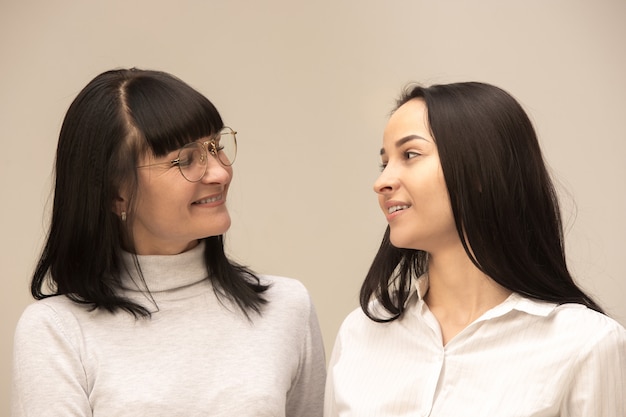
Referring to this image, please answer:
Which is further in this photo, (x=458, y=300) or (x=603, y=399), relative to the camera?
(x=458, y=300)

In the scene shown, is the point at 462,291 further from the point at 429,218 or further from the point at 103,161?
the point at 103,161

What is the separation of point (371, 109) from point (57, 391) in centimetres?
179

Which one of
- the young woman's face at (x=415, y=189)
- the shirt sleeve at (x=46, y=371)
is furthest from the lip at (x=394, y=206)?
the shirt sleeve at (x=46, y=371)

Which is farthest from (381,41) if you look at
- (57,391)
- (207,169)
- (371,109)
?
(57,391)

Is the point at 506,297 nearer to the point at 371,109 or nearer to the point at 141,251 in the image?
the point at 141,251

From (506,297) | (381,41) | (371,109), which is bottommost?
(506,297)

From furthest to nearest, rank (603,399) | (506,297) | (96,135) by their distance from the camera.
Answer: (96,135) < (506,297) < (603,399)

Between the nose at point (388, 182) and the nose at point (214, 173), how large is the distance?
0.39 m

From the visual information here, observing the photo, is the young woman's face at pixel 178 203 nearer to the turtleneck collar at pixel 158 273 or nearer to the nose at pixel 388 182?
the turtleneck collar at pixel 158 273

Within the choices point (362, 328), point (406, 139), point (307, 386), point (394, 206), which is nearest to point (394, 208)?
point (394, 206)

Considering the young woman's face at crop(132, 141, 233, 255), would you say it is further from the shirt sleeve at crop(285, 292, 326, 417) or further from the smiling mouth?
the shirt sleeve at crop(285, 292, 326, 417)

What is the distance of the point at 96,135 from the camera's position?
2.07 m

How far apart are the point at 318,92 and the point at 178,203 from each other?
1415mm

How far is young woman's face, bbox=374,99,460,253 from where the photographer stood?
1.84 meters
